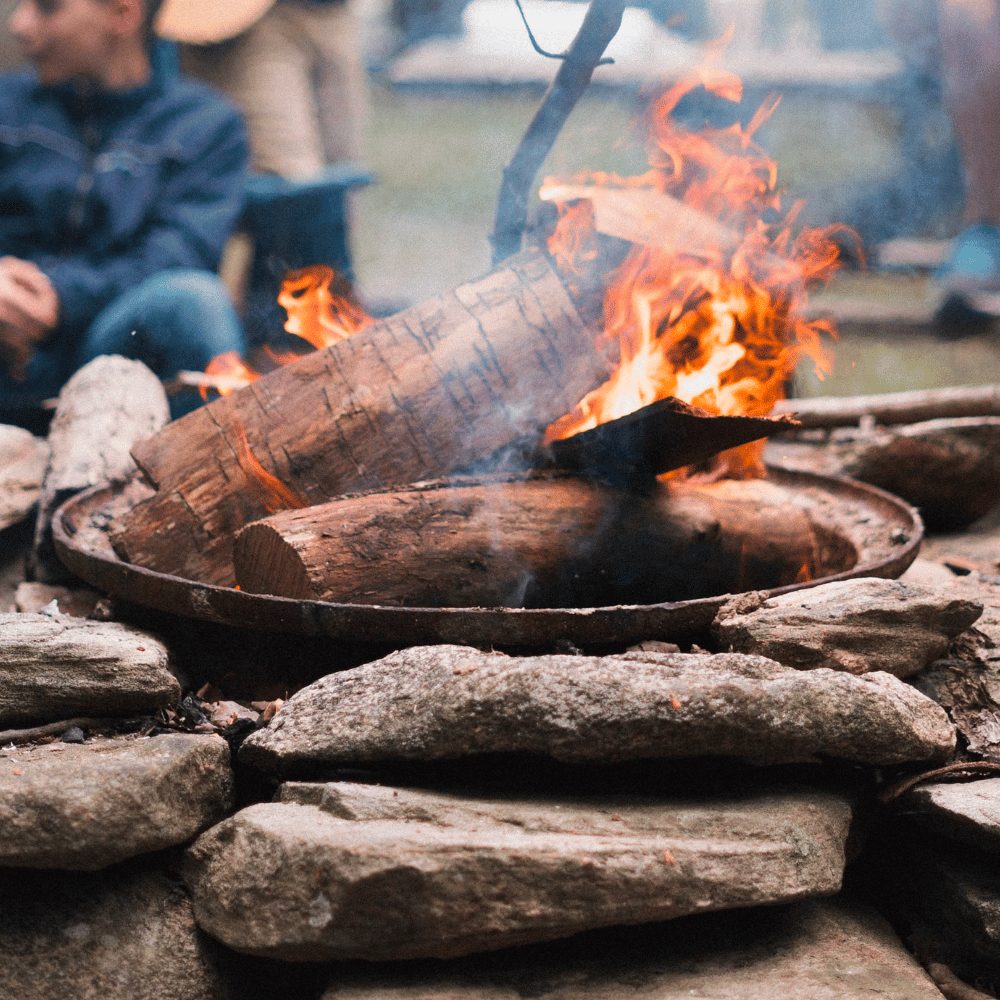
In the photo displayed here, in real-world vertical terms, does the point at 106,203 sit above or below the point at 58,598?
above

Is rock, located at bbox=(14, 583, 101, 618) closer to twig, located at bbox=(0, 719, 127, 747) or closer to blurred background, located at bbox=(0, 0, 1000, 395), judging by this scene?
twig, located at bbox=(0, 719, 127, 747)

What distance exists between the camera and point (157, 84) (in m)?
4.59

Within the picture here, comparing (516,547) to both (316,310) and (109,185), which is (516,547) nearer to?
(316,310)

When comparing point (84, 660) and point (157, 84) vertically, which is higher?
point (157, 84)

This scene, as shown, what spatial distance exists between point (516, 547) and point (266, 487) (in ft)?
1.77

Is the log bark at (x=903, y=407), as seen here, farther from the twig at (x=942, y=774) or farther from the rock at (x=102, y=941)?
the rock at (x=102, y=941)

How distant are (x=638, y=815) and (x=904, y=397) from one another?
2.72 meters

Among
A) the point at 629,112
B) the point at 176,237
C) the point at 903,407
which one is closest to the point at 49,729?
the point at 176,237

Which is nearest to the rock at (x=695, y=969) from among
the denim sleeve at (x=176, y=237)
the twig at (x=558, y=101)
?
the twig at (x=558, y=101)

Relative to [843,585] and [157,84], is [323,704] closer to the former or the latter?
[843,585]

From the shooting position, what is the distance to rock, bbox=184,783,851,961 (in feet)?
5.26

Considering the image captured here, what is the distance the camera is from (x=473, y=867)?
1.61 m

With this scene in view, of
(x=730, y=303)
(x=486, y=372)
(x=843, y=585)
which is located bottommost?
(x=843, y=585)

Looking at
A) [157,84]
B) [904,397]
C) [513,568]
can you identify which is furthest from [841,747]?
[157,84]
